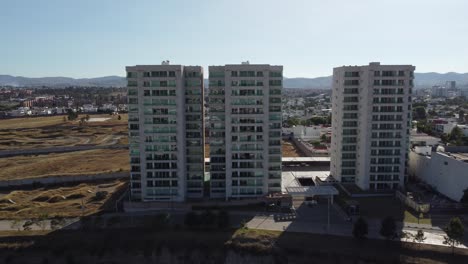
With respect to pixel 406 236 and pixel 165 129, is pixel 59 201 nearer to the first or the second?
pixel 165 129

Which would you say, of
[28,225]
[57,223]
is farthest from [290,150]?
[28,225]

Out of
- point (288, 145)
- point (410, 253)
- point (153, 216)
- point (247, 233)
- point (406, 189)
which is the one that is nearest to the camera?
point (410, 253)

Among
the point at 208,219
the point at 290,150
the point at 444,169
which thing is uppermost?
the point at 444,169

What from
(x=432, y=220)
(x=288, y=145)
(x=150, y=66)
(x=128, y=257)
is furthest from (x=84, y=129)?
(x=432, y=220)

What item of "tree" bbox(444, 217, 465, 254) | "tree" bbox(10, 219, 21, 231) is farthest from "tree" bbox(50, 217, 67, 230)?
"tree" bbox(444, 217, 465, 254)

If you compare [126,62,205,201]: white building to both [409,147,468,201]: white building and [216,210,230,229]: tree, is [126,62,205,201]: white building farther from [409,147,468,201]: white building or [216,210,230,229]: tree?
[409,147,468,201]: white building

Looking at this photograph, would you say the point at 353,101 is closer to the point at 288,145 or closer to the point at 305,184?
the point at 305,184
